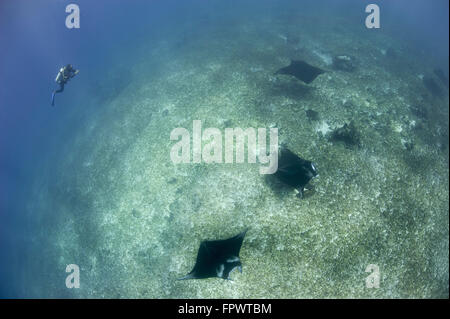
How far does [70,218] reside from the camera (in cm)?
1616

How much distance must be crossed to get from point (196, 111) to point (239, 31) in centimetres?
2065

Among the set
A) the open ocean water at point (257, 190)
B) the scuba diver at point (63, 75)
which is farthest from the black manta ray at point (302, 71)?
the scuba diver at point (63, 75)

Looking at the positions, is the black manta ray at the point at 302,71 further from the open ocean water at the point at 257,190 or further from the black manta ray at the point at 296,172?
the black manta ray at the point at 296,172

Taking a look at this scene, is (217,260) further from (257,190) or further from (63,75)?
(63,75)

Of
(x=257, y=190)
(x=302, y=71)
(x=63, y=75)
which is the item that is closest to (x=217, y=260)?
(x=257, y=190)

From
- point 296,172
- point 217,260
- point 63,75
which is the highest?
point 63,75

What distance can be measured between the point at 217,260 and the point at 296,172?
485 cm

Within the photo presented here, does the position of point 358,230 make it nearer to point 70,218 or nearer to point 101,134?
point 70,218

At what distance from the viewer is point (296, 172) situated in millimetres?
9703

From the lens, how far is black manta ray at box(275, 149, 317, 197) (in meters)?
9.44

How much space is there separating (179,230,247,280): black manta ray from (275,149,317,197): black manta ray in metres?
3.42

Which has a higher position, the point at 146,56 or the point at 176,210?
the point at 146,56

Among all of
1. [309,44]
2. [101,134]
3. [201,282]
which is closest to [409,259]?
[201,282]

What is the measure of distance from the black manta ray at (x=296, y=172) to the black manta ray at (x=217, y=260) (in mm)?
3423
